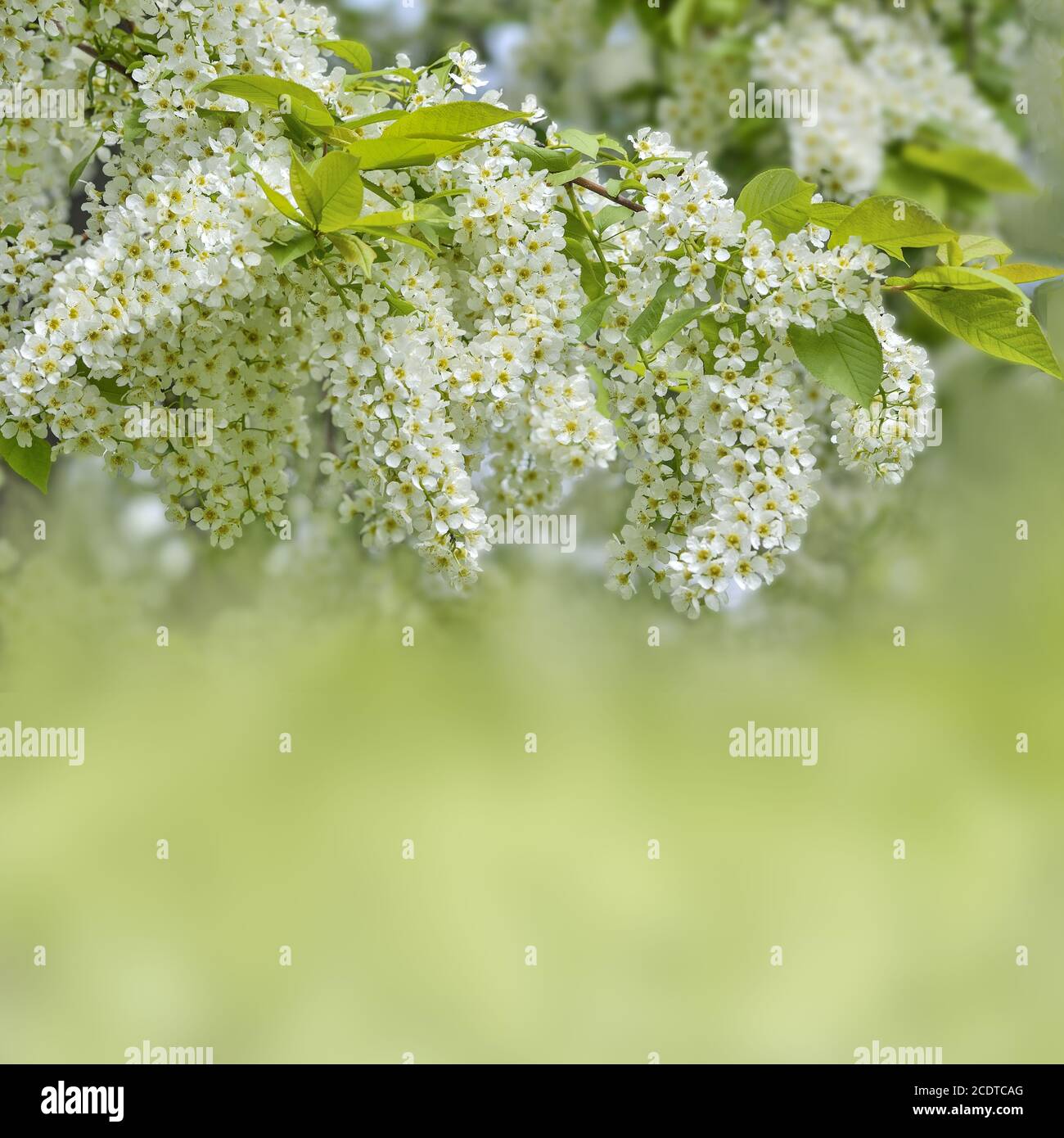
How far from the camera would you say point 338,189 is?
40.4 inches

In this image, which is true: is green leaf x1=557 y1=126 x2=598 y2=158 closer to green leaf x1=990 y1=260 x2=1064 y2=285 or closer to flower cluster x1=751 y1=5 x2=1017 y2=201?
green leaf x1=990 y1=260 x2=1064 y2=285

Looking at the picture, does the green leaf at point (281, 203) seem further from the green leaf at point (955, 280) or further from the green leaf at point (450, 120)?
the green leaf at point (955, 280)

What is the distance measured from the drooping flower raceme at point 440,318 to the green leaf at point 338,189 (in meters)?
0.02

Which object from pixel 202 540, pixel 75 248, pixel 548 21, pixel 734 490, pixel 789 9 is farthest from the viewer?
pixel 202 540

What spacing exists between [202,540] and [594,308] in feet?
8.85

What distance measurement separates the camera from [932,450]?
3.72 m

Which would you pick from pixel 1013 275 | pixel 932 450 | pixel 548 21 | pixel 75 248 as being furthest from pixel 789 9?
pixel 75 248

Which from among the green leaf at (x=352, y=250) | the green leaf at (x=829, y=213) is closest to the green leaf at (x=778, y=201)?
the green leaf at (x=829, y=213)

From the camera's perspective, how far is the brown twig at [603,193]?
120 centimetres

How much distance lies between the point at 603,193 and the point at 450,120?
211 mm

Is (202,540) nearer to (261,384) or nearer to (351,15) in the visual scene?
(351,15)

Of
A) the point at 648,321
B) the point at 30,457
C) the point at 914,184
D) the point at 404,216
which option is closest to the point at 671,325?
the point at 648,321

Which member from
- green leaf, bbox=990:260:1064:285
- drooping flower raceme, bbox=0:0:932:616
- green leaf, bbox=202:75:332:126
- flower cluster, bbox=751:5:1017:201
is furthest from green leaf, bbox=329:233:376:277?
flower cluster, bbox=751:5:1017:201

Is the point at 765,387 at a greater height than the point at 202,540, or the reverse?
the point at 202,540
